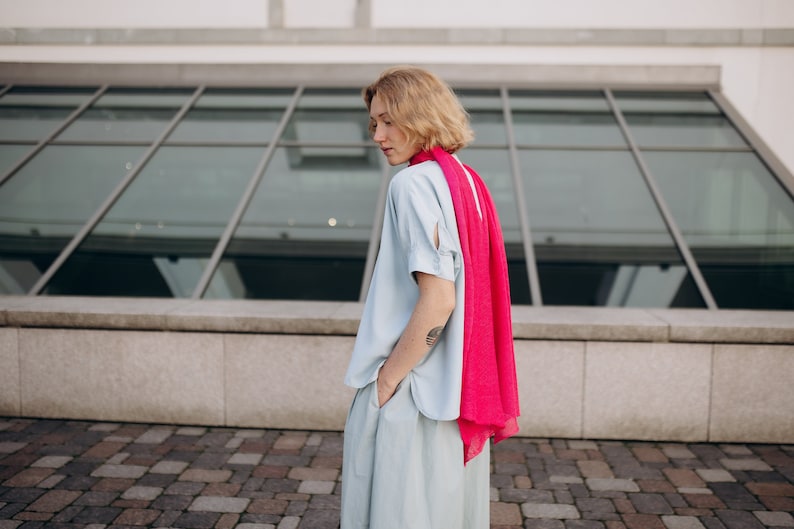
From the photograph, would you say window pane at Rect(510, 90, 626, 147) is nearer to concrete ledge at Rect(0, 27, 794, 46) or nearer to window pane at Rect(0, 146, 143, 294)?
concrete ledge at Rect(0, 27, 794, 46)

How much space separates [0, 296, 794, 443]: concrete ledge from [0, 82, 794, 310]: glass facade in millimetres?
813

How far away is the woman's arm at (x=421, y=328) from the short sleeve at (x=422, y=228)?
0.04 m

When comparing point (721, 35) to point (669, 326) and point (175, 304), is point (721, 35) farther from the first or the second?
point (175, 304)

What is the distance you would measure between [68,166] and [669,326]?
6.75 m

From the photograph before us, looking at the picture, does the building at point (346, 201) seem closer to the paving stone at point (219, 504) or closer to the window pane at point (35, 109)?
the window pane at point (35, 109)

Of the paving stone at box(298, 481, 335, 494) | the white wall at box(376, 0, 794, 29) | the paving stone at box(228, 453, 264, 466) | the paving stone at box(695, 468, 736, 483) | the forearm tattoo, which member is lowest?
the paving stone at box(695, 468, 736, 483)

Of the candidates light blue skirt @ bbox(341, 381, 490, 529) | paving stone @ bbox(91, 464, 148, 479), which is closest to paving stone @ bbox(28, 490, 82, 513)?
paving stone @ bbox(91, 464, 148, 479)

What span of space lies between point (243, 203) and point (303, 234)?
0.73 metres

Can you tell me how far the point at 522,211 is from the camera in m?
6.61

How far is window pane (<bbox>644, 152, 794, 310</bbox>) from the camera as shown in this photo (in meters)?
5.60

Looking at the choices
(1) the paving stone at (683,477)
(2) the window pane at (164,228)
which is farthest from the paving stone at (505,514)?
(2) the window pane at (164,228)

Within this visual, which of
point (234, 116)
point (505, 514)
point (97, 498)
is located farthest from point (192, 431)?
point (234, 116)

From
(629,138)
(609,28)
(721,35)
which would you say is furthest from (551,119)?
(721,35)

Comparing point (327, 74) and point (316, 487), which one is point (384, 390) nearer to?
point (316, 487)
